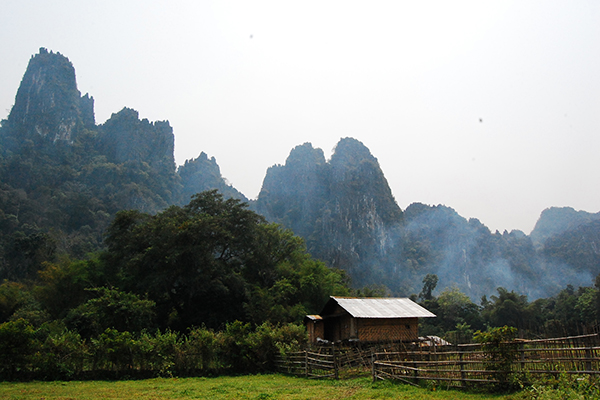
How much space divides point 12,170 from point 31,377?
77.8 meters

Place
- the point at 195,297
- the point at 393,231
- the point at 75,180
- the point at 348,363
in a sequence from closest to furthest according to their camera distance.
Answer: the point at 348,363, the point at 195,297, the point at 75,180, the point at 393,231

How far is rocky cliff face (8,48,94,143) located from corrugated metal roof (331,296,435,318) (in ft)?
288

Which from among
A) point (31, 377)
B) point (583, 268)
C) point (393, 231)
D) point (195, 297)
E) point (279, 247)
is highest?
point (393, 231)

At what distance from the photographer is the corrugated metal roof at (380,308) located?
2181 centimetres

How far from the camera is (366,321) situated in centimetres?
2183

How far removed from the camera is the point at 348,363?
48.6 ft

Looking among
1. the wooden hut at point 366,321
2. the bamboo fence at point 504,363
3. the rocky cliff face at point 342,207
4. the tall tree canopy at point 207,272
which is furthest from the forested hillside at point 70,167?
the bamboo fence at point 504,363

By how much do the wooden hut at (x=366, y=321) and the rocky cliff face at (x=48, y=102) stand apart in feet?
284

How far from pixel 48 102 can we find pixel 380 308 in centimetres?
9567

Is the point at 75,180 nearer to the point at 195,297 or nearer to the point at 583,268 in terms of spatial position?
the point at 195,297

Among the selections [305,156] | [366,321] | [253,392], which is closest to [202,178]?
[305,156]

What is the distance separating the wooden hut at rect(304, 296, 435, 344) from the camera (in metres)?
21.7

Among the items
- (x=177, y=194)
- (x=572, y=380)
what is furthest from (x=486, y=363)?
(x=177, y=194)

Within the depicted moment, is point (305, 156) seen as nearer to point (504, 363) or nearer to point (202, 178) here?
point (202, 178)
